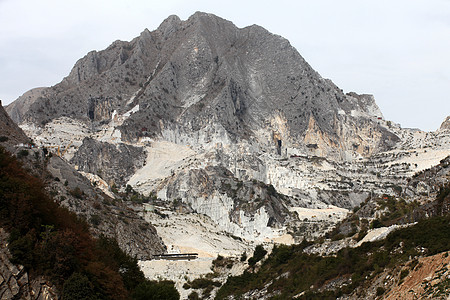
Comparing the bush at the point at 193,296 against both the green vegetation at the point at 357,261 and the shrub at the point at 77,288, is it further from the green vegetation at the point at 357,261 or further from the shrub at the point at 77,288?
the shrub at the point at 77,288

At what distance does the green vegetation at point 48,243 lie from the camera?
99.9 ft

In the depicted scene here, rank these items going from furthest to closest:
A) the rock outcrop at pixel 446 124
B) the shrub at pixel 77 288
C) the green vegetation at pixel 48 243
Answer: the rock outcrop at pixel 446 124, the green vegetation at pixel 48 243, the shrub at pixel 77 288

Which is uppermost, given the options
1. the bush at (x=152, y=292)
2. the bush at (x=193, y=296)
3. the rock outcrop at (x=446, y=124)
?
the rock outcrop at (x=446, y=124)

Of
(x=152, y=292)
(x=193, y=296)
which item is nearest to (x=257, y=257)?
(x=193, y=296)

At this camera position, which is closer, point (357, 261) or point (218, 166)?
point (357, 261)

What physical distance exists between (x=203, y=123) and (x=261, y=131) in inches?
797

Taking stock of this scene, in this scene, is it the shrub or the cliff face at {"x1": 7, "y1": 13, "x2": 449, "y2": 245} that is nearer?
the shrub

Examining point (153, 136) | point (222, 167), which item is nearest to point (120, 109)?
point (153, 136)

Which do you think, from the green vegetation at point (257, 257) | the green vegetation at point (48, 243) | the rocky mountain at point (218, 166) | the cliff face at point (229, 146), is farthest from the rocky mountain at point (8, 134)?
the cliff face at point (229, 146)

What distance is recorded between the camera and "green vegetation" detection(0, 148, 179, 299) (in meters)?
30.4

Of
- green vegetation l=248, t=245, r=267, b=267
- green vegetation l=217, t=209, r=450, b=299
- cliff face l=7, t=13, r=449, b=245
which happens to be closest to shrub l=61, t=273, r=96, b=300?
green vegetation l=217, t=209, r=450, b=299

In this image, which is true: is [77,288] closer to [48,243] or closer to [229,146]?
[48,243]

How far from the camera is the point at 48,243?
31219 mm

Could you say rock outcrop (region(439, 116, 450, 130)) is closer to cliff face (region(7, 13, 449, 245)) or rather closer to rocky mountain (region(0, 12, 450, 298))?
rocky mountain (region(0, 12, 450, 298))
